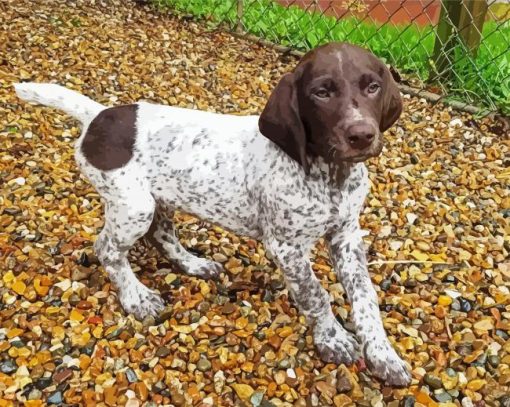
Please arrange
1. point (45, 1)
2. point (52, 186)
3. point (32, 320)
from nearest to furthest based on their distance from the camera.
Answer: point (32, 320) → point (52, 186) → point (45, 1)

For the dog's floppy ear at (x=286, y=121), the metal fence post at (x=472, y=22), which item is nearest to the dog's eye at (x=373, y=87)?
the dog's floppy ear at (x=286, y=121)

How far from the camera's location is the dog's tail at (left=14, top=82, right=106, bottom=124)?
9.11 feet

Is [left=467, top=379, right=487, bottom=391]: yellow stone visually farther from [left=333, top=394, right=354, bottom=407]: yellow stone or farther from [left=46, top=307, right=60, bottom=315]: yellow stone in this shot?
[left=46, top=307, right=60, bottom=315]: yellow stone

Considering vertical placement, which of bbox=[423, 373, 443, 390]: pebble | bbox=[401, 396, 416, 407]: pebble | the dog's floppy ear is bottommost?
bbox=[401, 396, 416, 407]: pebble

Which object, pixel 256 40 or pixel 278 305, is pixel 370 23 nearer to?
pixel 256 40

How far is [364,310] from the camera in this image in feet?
8.73

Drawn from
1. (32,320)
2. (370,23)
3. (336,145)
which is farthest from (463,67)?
(32,320)

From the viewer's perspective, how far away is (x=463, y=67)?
483 centimetres

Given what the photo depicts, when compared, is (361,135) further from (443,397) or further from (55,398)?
(55,398)

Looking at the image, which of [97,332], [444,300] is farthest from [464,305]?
[97,332]

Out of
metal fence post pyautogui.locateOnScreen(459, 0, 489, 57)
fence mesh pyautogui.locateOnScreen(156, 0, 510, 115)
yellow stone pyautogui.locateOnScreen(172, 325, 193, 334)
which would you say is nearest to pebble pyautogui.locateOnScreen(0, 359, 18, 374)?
yellow stone pyautogui.locateOnScreen(172, 325, 193, 334)

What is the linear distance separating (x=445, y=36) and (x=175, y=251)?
9.12 ft

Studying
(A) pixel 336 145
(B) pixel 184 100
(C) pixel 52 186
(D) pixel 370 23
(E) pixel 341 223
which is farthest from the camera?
(D) pixel 370 23

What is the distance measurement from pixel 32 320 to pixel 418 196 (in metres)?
2.10
